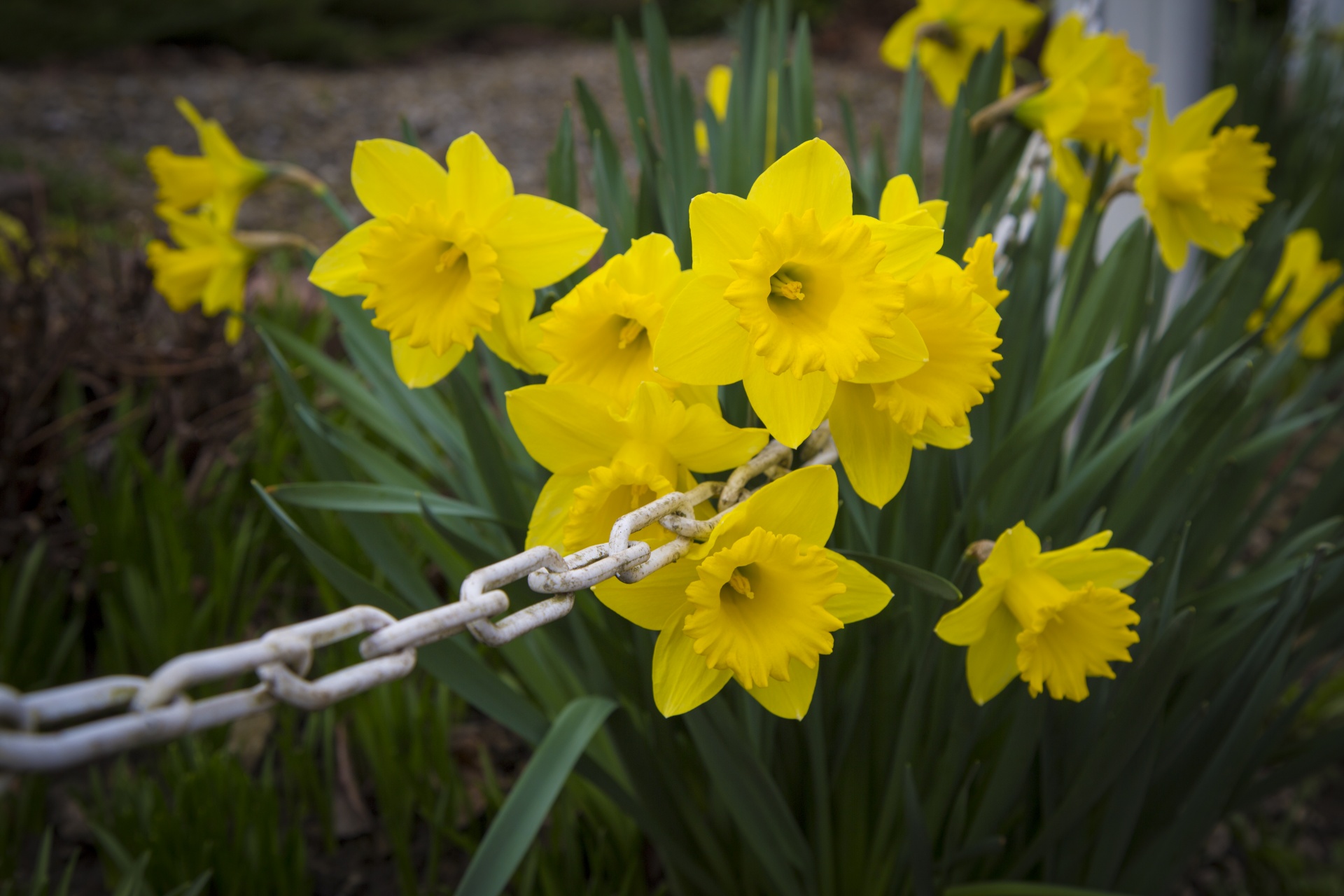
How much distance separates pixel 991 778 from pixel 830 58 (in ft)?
20.4

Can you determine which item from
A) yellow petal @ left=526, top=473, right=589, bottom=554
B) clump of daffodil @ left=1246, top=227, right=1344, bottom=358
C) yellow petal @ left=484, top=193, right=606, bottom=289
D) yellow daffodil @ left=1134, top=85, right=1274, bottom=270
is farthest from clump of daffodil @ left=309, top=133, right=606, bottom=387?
clump of daffodil @ left=1246, top=227, right=1344, bottom=358

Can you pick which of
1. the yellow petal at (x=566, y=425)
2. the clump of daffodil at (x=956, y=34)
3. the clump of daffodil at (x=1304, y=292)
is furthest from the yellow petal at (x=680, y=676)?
the clump of daffodil at (x=1304, y=292)

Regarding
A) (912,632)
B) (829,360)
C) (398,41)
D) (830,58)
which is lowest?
(830,58)

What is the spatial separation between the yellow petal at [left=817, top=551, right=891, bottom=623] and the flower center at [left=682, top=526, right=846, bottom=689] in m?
0.03

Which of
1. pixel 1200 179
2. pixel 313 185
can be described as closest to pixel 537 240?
pixel 313 185

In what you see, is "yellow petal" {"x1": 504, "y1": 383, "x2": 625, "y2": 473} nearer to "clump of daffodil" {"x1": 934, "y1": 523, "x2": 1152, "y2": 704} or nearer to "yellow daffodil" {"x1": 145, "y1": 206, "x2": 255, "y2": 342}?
"clump of daffodil" {"x1": 934, "y1": 523, "x2": 1152, "y2": 704}

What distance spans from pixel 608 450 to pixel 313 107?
17.5 feet

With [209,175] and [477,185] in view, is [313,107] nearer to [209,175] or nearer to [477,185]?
[209,175]

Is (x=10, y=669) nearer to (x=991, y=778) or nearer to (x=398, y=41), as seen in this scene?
(x=991, y=778)

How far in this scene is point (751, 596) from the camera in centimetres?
50

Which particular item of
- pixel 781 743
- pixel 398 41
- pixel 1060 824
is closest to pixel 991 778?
pixel 1060 824

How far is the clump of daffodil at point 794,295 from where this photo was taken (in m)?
0.47

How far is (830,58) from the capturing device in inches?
241

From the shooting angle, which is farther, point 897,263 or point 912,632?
point 912,632
